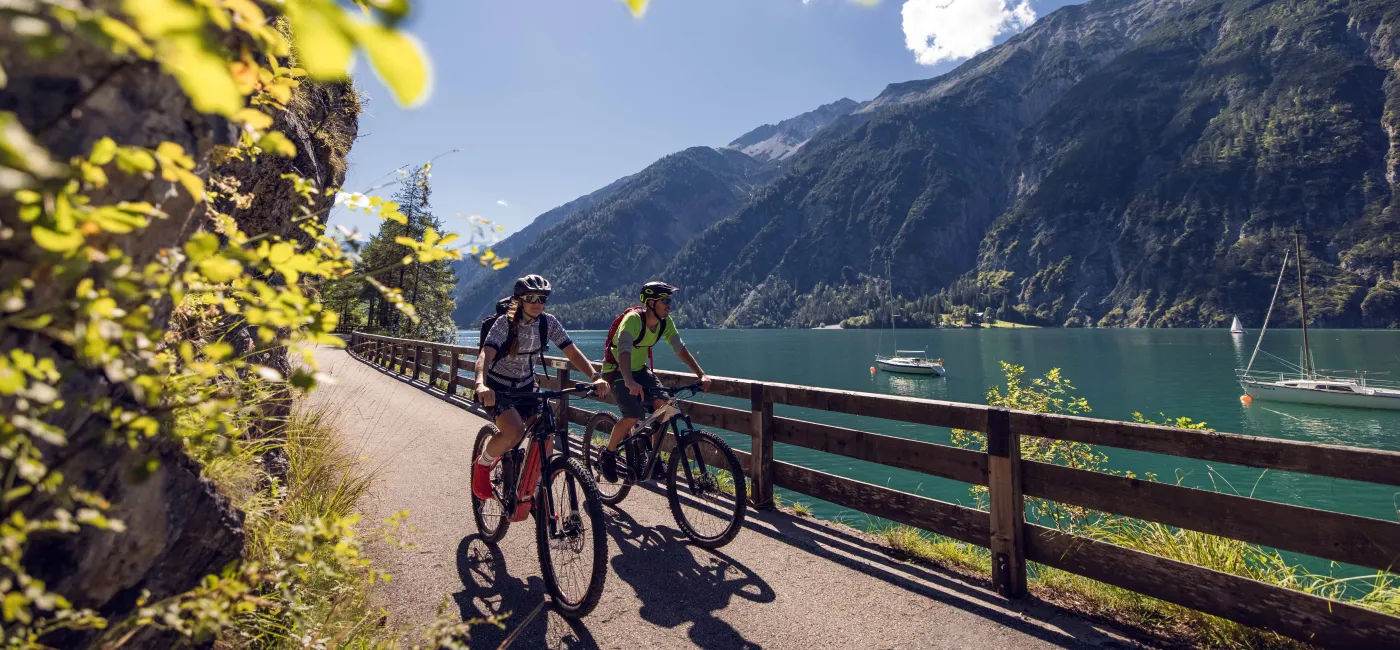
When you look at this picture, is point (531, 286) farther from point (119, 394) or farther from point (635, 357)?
point (119, 394)

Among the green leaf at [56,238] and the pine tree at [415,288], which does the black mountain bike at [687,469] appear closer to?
the green leaf at [56,238]

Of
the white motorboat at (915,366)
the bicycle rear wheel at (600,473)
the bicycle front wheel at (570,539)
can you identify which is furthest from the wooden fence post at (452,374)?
the white motorboat at (915,366)

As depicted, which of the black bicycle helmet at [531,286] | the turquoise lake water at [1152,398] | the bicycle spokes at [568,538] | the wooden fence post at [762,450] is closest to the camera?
the bicycle spokes at [568,538]

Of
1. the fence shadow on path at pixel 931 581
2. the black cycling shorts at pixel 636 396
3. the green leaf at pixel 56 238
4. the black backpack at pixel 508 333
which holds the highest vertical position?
the green leaf at pixel 56 238

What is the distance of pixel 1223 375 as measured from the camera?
62.9 metres

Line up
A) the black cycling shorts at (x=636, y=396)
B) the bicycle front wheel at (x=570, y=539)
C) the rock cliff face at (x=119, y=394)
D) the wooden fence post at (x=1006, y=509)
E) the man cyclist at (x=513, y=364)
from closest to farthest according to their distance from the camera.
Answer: the rock cliff face at (x=119, y=394), the bicycle front wheel at (x=570, y=539), the wooden fence post at (x=1006, y=509), the man cyclist at (x=513, y=364), the black cycling shorts at (x=636, y=396)

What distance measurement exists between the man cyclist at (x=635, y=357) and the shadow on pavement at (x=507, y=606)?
1641mm

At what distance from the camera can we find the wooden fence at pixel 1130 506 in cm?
315

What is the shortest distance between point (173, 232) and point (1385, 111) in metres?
299

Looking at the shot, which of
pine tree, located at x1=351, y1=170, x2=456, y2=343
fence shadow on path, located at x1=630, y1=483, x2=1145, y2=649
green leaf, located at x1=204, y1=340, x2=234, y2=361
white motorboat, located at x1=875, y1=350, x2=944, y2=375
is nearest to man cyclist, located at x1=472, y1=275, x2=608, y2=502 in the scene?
fence shadow on path, located at x1=630, y1=483, x2=1145, y2=649

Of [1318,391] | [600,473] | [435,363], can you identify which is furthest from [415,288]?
[1318,391]

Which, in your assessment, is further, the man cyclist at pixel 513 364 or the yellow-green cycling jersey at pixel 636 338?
the yellow-green cycling jersey at pixel 636 338

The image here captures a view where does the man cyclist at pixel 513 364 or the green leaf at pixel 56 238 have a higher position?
the green leaf at pixel 56 238

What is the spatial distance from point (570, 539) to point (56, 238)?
11.2 feet
